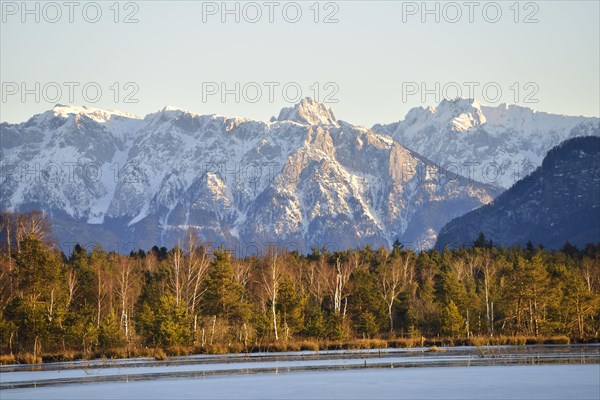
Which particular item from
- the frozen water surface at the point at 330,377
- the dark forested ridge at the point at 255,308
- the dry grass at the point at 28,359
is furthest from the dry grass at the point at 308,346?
the dry grass at the point at 28,359

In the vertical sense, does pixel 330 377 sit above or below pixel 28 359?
below

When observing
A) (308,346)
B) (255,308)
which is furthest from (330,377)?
(255,308)

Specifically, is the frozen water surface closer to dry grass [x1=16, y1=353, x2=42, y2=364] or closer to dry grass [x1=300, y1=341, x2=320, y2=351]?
dry grass [x1=16, y1=353, x2=42, y2=364]

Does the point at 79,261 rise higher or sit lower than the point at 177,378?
higher

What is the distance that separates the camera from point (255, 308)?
131 m

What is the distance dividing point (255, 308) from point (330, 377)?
209ft

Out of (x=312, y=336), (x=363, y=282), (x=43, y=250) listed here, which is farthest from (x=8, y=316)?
(x=363, y=282)

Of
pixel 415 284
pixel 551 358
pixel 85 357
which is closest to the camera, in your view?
pixel 551 358

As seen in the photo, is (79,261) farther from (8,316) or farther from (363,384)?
(363,384)

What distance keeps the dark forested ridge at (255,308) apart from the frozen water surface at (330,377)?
11.3m

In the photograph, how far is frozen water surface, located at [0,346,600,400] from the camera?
5791cm

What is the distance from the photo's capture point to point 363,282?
5123 inches

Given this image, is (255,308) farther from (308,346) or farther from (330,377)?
(330,377)

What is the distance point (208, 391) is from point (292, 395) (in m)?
5.75
